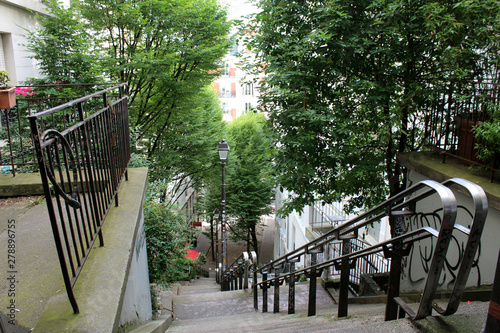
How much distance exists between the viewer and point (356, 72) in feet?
21.9

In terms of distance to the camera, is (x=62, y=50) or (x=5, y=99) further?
(x=62, y=50)

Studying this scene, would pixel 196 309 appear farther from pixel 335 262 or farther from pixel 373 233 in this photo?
pixel 373 233

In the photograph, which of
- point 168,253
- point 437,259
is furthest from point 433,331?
point 168,253

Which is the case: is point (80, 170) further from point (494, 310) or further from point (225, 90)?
point (225, 90)

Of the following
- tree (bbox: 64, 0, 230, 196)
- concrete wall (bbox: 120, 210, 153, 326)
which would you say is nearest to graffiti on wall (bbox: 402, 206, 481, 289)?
concrete wall (bbox: 120, 210, 153, 326)

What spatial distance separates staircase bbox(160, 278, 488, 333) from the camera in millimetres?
2432

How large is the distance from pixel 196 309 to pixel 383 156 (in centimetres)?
488

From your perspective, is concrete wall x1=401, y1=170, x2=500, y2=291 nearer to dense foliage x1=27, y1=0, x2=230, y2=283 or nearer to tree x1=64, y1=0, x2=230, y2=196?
dense foliage x1=27, y1=0, x2=230, y2=283

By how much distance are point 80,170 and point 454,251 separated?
4628 mm

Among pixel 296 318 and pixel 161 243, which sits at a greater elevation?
pixel 161 243

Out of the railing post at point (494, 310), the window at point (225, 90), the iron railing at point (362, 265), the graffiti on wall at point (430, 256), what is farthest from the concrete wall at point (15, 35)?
the window at point (225, 90)

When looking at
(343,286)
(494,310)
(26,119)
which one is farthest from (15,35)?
(494,310)

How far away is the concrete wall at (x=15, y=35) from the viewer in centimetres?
1019

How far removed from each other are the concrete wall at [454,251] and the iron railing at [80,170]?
2890 millimetres
